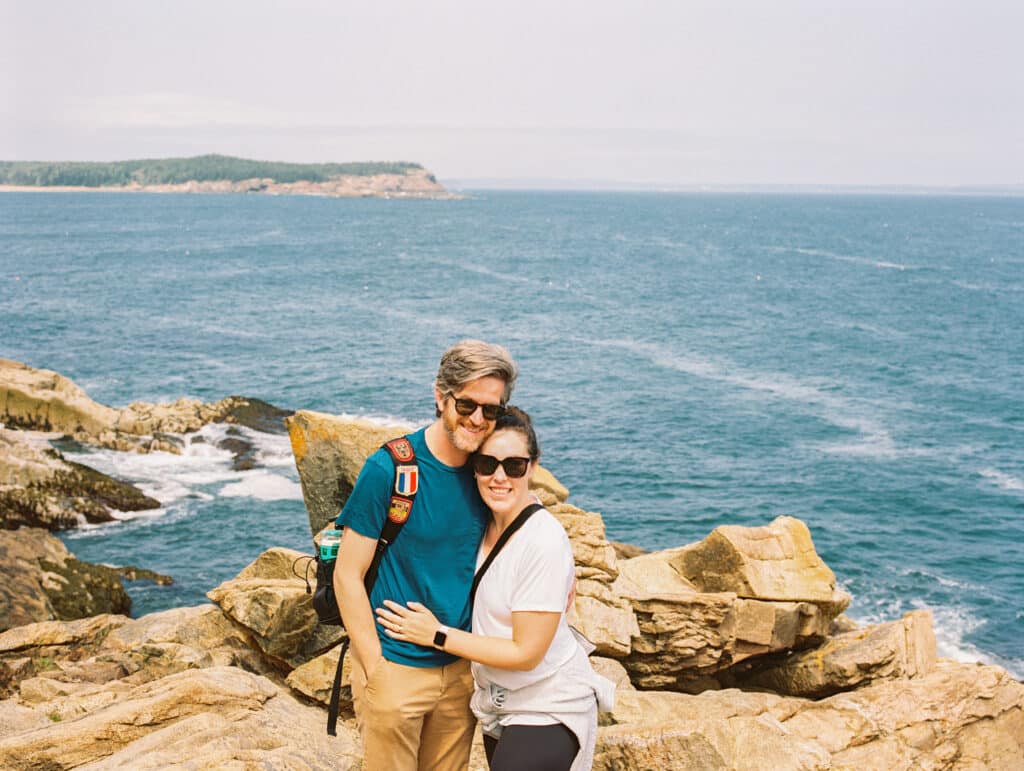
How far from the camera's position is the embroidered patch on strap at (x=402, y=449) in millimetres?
5051

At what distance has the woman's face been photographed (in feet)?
16.4

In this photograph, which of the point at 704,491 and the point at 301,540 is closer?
the point at 301,540

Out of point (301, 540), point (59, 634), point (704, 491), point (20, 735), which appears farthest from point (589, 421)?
point (20, 735)

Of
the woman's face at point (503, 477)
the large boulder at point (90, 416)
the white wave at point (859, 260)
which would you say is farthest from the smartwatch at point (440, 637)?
the white wave at point (859, 260)

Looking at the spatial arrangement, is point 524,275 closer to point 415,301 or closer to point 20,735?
point 415,301

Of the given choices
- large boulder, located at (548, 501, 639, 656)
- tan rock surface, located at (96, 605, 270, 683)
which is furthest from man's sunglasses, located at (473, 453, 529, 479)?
tan rock surface, located at (96, 605, 270, 683)

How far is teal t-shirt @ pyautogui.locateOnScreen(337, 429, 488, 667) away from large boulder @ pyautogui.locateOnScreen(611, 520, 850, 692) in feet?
25.6

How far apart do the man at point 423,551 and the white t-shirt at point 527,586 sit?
226 millimetres

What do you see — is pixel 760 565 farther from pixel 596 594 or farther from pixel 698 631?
pixel 596 594

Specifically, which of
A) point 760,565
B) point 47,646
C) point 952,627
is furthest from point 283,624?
point 952,627

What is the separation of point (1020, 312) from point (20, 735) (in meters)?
86.5

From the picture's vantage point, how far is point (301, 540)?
2998 centimetres

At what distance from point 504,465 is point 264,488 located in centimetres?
3086

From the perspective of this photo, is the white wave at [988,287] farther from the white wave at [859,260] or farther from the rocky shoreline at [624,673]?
the rocky shoreline at [624,673]
